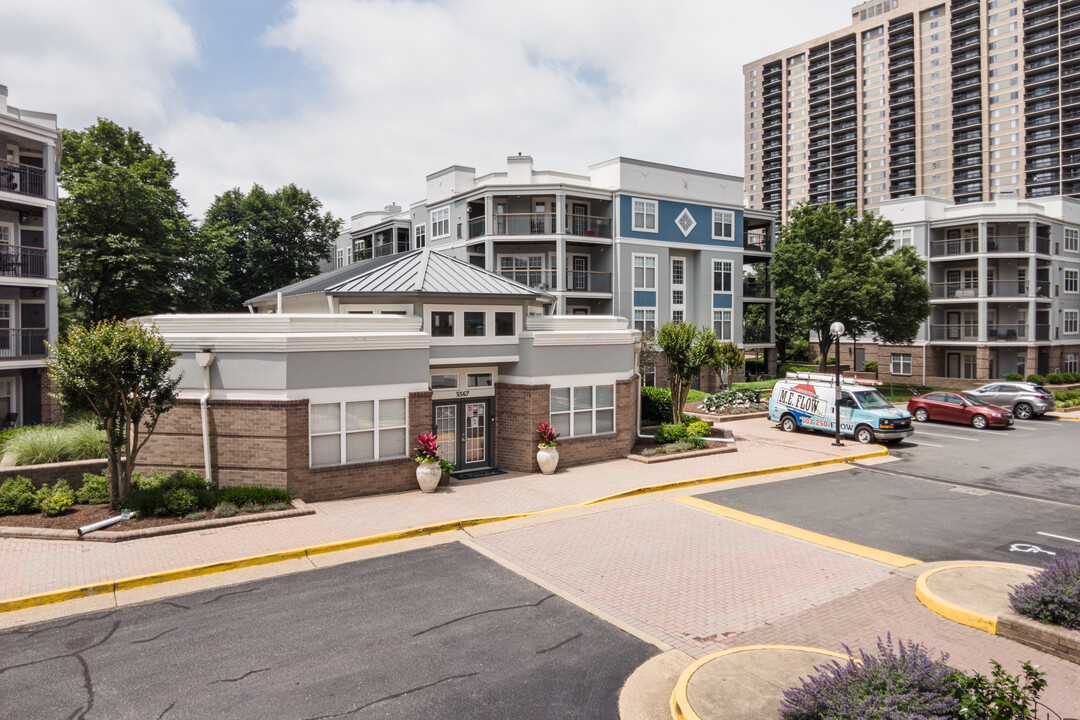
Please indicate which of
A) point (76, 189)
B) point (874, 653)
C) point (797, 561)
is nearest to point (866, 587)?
point (797, 561)

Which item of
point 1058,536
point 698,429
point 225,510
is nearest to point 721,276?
point 698,429

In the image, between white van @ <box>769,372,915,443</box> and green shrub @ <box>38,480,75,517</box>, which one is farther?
white van @ <box>769,372,915,443</box>

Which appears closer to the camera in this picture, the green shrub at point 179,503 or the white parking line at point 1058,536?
the white parking line at point 1058,536

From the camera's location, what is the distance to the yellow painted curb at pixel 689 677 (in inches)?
256

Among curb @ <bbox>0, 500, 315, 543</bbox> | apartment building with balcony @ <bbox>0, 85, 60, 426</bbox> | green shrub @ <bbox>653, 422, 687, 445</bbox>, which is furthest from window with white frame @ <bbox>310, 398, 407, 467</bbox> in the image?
apartment building with balcony @ <bbox>0, 85, 60, 426</bbox>

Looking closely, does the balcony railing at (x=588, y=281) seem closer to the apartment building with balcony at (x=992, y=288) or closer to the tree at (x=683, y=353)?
the tree at (x=683, y=353)

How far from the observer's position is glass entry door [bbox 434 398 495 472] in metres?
18.3

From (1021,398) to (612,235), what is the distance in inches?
902

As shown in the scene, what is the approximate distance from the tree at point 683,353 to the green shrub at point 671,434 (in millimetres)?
1853

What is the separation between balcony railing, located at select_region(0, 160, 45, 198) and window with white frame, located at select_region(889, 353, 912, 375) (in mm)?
55301

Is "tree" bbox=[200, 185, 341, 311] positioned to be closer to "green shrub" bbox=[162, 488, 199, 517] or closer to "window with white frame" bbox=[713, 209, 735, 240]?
"window with white frame" bbox=[713, 209, 735, 240]

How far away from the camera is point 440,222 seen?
1777 inches

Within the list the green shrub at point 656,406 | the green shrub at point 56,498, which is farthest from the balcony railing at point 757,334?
the green shrub at point 56,498

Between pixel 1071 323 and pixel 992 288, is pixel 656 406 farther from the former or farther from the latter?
pixel 1071 323
